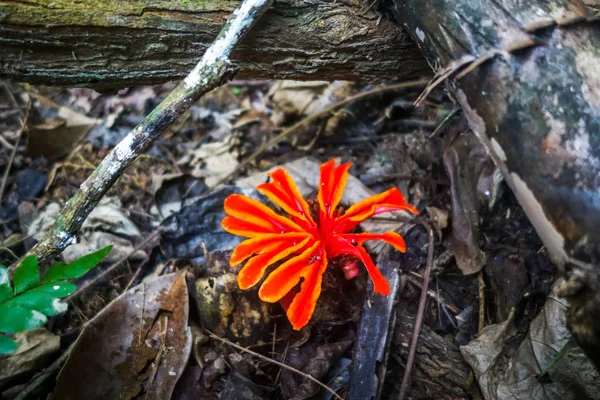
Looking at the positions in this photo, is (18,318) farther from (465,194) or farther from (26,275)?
(465,194)

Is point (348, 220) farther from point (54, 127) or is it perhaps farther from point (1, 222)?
point (54, 127)

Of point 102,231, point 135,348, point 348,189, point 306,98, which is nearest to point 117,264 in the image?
point 102,231

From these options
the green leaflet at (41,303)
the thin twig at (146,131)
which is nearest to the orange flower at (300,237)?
the thin twig at (146,131)

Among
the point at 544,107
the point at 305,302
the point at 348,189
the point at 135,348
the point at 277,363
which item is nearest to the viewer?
the point at 544,107

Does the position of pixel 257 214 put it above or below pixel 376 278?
above

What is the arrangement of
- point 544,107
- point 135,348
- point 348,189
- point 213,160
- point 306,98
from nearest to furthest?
point 544,107 < point 135,348 < point 348,189 < point 213,160 < point 306,98

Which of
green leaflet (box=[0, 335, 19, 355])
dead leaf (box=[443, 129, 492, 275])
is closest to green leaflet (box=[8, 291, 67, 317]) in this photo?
green leaflet (box=[0, 335, 19, 355])

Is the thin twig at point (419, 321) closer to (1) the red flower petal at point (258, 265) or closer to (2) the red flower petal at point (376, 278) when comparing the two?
(2) the red flower petal at point (376, 278)
